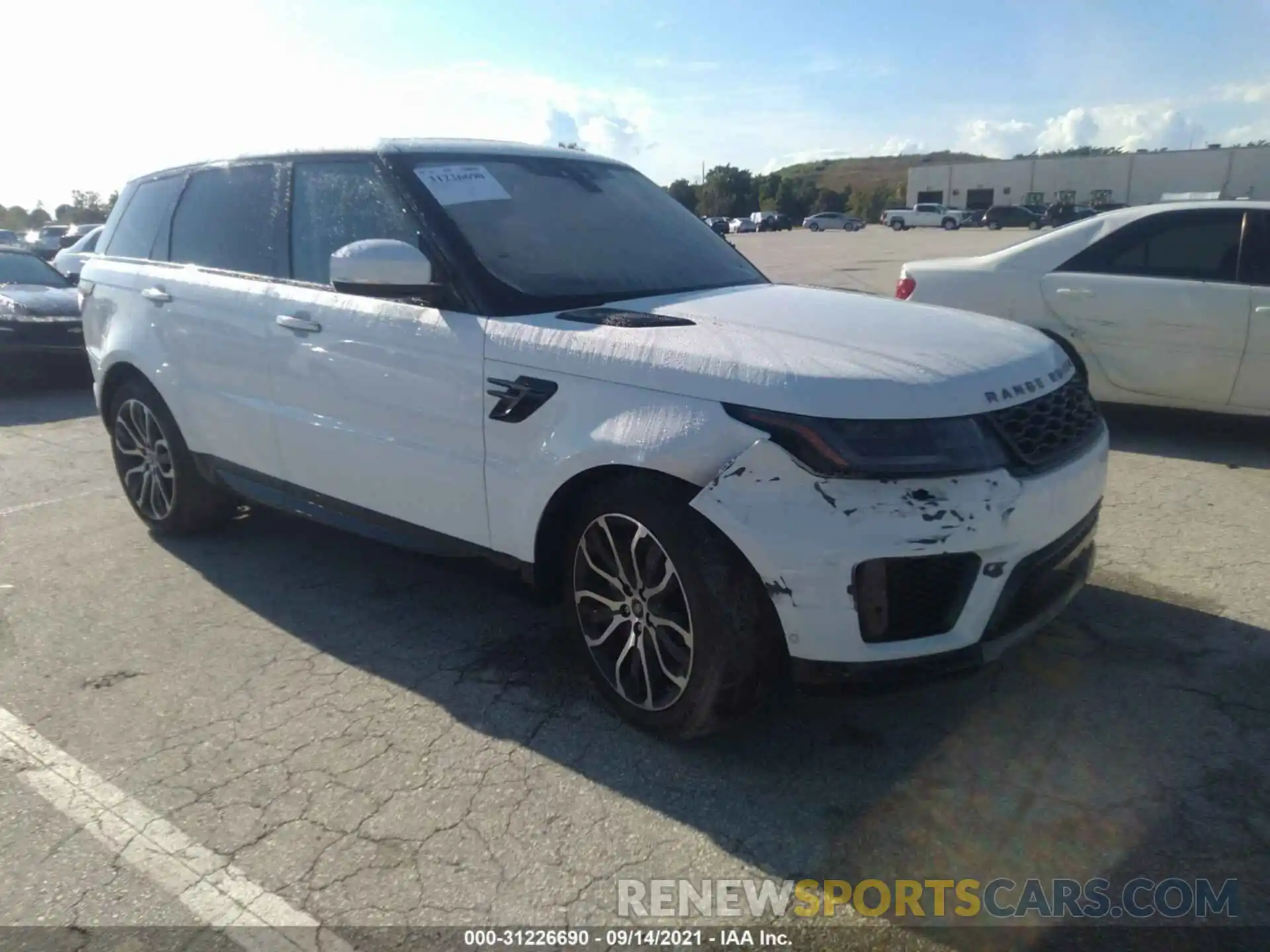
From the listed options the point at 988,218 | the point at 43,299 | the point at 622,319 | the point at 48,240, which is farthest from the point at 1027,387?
the point at 988,218

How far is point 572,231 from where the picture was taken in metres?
3.78

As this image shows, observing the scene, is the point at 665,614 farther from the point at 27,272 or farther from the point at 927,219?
the point at 927,219

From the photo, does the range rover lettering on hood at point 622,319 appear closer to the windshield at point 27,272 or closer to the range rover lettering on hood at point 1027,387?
the range rover lettering on hood at point 1027,387

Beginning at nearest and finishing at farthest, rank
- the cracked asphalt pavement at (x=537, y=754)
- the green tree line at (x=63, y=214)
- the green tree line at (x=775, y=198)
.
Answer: the cracked asphalt pavement at (x=537, y=754), the green tree line at (x=63, y=214), the green tree line at (x=775, y=198)

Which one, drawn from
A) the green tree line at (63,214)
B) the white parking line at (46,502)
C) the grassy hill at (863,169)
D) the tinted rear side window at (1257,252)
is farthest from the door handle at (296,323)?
the grassy hill at (863,169)

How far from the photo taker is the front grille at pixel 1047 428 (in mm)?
2744

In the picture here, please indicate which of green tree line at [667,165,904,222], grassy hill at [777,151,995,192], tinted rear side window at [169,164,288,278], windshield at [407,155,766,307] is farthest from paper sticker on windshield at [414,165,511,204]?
grassy hill at [777,151,995,192]

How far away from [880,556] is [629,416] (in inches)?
32.0

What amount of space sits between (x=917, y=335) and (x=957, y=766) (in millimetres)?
1301

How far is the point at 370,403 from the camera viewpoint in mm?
3594

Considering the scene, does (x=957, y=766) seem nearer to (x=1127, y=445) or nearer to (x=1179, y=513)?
(x=1179, y=513)

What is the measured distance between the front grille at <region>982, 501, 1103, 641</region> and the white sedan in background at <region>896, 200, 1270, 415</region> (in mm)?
3535

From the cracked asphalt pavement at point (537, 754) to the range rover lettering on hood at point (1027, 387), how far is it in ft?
3.03

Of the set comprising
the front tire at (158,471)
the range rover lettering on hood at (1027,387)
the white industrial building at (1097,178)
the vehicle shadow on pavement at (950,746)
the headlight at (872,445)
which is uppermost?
the white industrial building at (1097,178)
